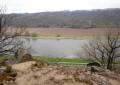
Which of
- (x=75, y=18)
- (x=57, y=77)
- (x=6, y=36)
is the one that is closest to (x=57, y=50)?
(x=6, y=36)

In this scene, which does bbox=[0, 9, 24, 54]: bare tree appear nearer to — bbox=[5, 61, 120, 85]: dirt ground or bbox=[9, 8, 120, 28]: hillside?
bbox=[5, 61, 120, 85]: dirt ground

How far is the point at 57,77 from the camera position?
668 centimetres

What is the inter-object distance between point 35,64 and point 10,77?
42.8 inches

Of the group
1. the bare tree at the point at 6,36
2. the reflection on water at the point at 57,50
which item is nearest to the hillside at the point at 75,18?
the reflection on water at the point at 57,50

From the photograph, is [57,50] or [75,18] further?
[75,18]

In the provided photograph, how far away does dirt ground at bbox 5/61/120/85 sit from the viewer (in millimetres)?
6473

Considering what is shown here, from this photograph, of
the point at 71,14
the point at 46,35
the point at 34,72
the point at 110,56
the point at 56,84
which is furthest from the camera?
the point at 71,14

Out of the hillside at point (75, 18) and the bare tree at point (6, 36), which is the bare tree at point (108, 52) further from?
the hillside at point (75, 18)

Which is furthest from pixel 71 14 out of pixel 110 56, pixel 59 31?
pixel 110 56

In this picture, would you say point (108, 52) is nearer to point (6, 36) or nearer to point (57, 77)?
point (6, 36)

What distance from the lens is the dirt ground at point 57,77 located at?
21.2 ft

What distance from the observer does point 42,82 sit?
6488 mm

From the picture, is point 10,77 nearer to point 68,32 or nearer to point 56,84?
point 56,84

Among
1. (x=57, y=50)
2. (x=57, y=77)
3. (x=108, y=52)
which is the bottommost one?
(x=57, y=50)
